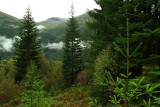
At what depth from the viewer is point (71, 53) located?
28844 mm

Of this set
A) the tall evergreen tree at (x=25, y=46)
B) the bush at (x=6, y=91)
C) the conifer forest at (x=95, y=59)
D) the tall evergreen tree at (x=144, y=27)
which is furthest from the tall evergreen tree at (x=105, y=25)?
the tall evergreen tree at (x=25, y=46)

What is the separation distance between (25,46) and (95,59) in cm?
1664

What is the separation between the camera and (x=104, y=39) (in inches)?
535

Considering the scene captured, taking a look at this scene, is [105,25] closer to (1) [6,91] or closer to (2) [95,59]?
(2) [95,59]

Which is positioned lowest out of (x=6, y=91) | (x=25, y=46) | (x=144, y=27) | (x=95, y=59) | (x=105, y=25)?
(x=6, y=91)

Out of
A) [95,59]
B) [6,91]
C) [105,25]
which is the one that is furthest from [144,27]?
[6,91]

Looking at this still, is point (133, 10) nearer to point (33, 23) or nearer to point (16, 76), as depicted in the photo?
point (33, 23)

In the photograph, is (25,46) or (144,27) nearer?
(144,27)

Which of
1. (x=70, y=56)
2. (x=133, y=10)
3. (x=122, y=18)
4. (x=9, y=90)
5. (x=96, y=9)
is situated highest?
(x=96, y=9)

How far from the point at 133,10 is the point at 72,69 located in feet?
71.0

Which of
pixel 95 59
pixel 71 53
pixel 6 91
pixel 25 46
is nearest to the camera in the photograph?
pixel 95 59

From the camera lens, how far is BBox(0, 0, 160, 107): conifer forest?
721cm

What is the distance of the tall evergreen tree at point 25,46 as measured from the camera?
22938mm

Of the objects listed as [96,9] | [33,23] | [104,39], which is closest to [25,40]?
[33,23]
